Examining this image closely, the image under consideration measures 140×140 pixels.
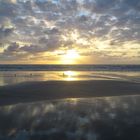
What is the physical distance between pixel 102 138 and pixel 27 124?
404 centimetres

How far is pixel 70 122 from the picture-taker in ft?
43.0

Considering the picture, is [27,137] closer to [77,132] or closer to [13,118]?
[77,132]

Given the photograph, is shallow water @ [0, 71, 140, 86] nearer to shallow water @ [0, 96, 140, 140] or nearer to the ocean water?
the ocean water

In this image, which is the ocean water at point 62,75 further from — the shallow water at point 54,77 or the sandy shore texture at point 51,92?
the sandy shore texture at point 51,92

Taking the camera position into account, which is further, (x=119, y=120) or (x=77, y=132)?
(x=119, y=120)

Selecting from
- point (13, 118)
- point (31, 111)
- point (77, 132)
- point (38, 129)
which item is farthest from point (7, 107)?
point (77, 132)

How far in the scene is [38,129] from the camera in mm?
11883

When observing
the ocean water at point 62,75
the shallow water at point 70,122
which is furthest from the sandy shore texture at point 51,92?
the ocean water at point 62,75

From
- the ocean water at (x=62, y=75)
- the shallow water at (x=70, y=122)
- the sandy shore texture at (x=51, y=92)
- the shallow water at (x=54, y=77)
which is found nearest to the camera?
the shallow water at (x=70, y=122)

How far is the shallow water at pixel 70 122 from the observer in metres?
11.0

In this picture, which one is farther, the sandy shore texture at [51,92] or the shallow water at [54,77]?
the shallow water at [54,77]

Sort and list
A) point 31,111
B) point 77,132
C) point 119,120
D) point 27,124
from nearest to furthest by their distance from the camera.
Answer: point 77,132
point 27,124
point 119,120
point 31,111

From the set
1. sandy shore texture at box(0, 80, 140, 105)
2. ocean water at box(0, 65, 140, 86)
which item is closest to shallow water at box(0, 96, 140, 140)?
sandy shore texture at box(0, 80, 140, 105)

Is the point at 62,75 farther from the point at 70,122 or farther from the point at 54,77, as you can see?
the point at 70,122
